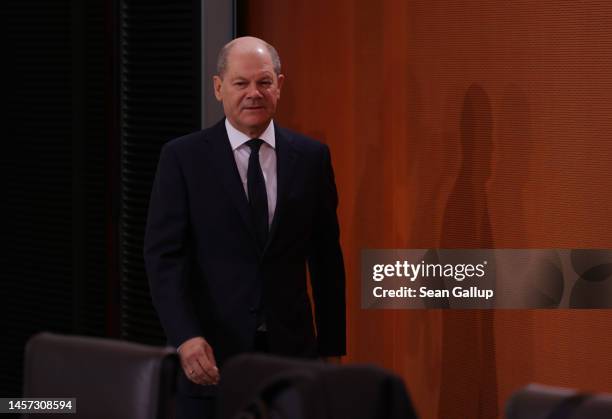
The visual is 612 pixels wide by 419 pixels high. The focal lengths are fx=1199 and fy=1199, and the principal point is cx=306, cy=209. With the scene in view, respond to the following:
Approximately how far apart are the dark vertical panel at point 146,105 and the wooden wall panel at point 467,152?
48 cm

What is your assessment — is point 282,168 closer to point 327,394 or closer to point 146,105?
point 327,394

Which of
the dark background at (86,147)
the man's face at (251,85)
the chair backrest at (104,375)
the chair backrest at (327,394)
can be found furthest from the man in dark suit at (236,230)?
the dark background at (86,147)

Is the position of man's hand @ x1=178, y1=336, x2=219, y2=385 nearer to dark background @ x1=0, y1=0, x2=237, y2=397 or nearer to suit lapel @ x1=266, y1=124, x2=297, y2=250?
suit lapel @ x1=266, y1=124, x2=297, y2=250

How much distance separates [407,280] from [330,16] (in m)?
0.95

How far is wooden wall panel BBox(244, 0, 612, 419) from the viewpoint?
12.1ft

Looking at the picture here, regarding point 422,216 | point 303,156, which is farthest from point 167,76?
point 303,156

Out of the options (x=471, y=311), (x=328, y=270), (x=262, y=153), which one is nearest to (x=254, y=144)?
(x=262, y=153)

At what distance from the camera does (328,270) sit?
318cm

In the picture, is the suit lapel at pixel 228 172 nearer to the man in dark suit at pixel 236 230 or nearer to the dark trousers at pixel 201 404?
the man in dark suit at pixel 236 230

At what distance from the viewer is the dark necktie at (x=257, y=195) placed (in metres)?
3.05

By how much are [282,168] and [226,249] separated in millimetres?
258

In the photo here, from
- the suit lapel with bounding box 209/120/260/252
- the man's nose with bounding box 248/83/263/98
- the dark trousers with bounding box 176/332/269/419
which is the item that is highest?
the man's nose with bounding box 248/83/263/98

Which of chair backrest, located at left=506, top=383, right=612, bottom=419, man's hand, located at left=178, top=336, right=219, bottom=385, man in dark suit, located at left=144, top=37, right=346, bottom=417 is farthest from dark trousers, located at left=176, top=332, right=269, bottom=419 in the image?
chair backrest, located at left=506, top=383, right=612, bottom=419

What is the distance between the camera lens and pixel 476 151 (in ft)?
12.6
